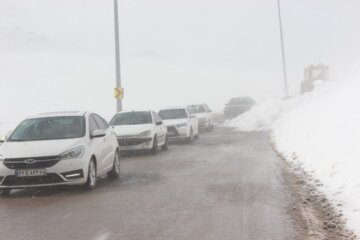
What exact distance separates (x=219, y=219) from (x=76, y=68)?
76151mm

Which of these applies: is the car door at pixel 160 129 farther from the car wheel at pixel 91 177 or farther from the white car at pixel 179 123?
the car wheel at pixel 91 177

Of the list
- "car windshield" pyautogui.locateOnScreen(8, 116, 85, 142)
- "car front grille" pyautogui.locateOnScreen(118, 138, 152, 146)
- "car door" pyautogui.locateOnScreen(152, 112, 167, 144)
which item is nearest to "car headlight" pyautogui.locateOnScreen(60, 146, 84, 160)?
"car windshield" pyautogui.locateOnScreen(8, 116, 85, 142)

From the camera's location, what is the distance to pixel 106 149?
35.8 ft

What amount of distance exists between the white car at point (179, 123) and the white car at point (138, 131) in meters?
3.15

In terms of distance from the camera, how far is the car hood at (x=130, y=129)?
16703mm

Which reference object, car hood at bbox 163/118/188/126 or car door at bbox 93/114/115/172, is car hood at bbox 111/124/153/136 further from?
car door at bbox 93/114/115/172

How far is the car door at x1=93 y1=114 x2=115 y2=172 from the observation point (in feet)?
35.0

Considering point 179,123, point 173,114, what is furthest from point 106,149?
point 173,114

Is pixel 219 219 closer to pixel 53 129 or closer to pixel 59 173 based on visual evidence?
pixel 59 173

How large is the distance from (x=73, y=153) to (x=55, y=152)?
1.08 feet

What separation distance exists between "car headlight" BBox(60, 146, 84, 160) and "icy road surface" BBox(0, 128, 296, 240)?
0.67m

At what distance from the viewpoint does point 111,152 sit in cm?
1135

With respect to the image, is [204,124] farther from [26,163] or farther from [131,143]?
[26,163]

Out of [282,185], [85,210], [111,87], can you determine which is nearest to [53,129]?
[85,210]
